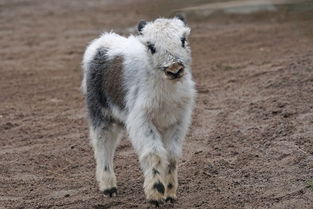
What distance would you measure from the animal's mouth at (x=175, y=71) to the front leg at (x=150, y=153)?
0.58 m

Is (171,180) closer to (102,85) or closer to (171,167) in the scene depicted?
(171,167)

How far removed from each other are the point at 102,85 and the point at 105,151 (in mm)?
691

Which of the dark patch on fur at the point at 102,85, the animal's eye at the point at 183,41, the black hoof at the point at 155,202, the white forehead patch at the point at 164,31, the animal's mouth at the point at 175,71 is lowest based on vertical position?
the black hoof at the point at 155,202

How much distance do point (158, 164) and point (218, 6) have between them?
36.7 feet

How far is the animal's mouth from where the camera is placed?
258 inches

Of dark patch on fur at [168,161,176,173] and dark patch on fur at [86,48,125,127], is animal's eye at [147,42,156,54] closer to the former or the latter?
dark patch on fur at [86,48,125,127]

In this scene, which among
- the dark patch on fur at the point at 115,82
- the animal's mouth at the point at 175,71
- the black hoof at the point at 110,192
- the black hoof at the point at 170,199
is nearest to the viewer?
the animal's mouth at the point at 175,71

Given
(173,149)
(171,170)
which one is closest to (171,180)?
(171,170)

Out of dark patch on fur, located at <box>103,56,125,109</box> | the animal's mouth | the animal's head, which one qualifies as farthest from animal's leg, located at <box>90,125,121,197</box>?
the animal's mouth

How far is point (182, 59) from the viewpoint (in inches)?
262

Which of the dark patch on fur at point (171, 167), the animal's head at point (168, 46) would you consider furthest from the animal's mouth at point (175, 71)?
the dark patch on fur at point (171, 167)

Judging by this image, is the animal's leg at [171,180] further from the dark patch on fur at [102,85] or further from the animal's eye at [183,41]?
the animal's eye at [183,41]

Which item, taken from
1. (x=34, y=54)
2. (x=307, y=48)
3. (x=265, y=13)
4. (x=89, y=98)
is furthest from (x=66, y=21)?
(x=89, y=98)

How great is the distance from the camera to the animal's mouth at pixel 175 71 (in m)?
6.56
